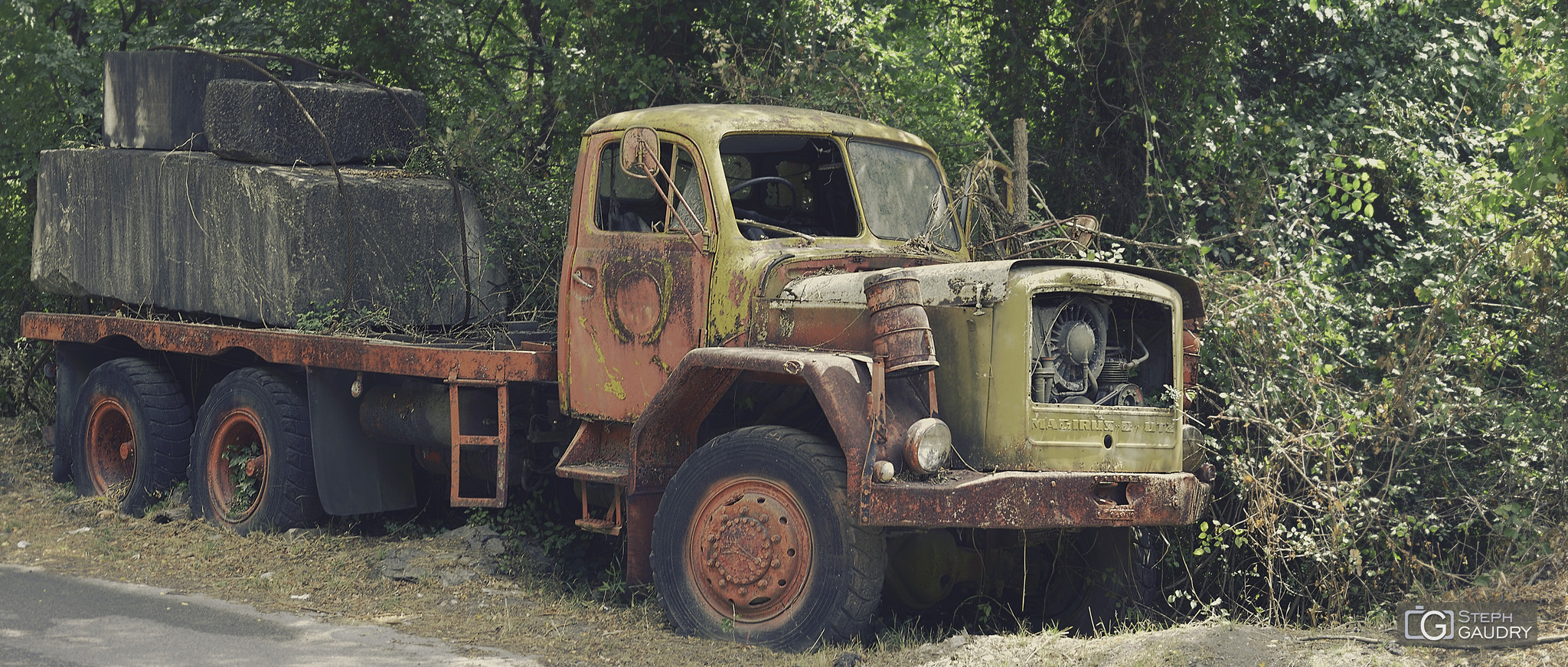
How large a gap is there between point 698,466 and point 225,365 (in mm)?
4966

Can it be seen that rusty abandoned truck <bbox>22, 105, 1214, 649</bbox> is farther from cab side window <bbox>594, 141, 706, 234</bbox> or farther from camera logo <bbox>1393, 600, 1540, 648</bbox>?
camera logo <bbox>1393, 600, 1540, 648</bbox>

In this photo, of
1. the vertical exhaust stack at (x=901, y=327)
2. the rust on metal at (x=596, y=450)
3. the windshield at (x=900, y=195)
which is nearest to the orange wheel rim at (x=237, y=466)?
the rust on metal at (x=596, y=450)

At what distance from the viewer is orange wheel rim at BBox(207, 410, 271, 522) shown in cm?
893

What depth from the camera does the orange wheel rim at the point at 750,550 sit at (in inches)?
241

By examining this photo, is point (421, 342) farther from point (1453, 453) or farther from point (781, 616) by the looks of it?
point (1453, 453)

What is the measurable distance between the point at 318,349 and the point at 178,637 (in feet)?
7.83

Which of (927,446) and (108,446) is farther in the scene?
(108,446)

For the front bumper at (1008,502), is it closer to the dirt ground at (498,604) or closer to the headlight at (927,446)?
the headlight at (927,446)

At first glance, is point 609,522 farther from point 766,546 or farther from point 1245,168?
point 1245,168

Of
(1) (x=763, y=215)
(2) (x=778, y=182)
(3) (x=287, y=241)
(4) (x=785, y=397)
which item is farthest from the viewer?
(3) (x=287, y=241)

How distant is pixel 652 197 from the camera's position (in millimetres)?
7242

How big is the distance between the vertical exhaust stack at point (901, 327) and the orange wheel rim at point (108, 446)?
657 centimetres

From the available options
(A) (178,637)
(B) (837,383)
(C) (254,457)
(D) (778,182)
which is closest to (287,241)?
(C) (254,457)

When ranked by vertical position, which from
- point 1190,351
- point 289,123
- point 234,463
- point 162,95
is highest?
point 162,95
